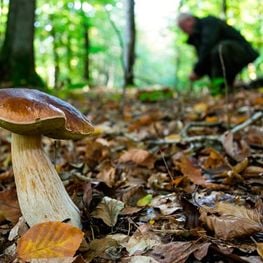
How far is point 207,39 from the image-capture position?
20.7ft

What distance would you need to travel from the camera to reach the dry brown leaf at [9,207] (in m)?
1.79

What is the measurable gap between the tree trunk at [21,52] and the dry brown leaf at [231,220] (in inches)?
207

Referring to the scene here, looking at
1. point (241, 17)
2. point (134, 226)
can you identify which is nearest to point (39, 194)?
point (134, 226)

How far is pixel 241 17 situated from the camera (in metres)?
12.8

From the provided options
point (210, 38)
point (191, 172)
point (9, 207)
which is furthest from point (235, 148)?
point (210, 38)

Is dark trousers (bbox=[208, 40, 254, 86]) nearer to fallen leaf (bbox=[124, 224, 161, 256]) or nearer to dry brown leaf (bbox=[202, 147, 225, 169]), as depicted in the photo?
dry brown leaf (bbox=[202, 147, 225, 169])

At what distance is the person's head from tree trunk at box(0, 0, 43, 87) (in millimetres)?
2594

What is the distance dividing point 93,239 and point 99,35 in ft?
85.3

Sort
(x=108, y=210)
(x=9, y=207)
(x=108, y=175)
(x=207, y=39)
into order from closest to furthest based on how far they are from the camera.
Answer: (x=108, y=210)
(x=9, y=207)
(x=108, y=175)
(x=207, y=39)

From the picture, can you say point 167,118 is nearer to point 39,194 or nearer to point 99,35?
point 39,194

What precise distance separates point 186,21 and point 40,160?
543cm

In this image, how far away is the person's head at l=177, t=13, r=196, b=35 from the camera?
6.44m

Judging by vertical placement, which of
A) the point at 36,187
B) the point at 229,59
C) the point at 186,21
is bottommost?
the point at 36,187

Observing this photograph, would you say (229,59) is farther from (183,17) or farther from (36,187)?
(36,187)
